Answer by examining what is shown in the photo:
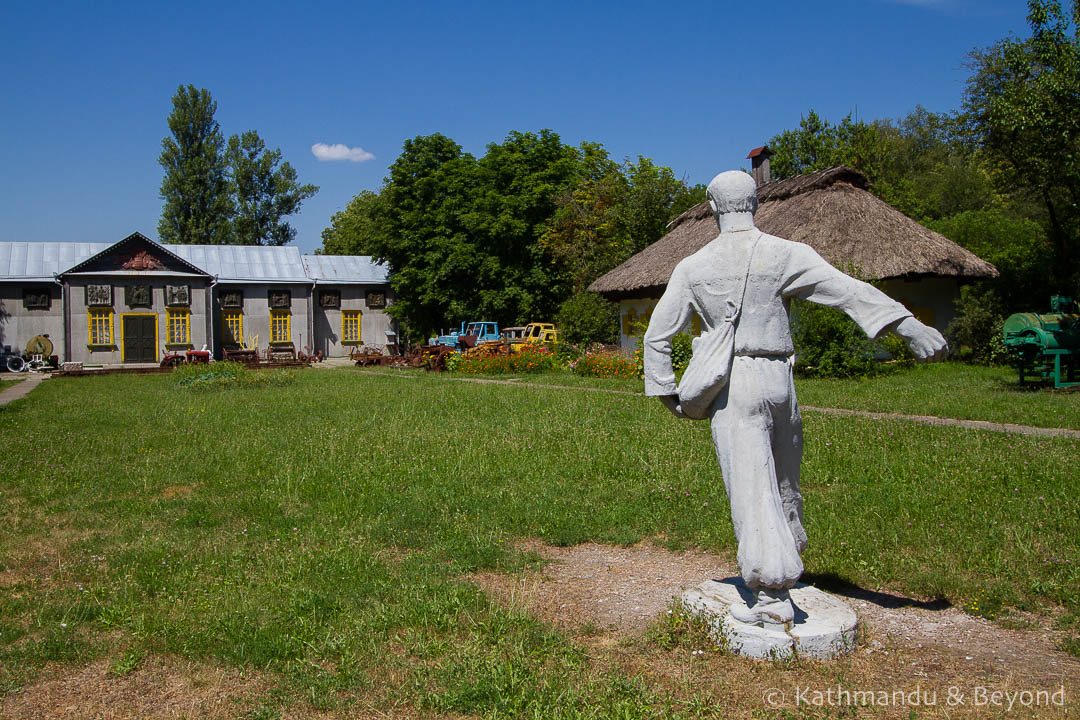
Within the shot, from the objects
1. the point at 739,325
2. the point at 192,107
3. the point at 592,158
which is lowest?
the point at 739,325

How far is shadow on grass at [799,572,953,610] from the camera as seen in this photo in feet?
14.7

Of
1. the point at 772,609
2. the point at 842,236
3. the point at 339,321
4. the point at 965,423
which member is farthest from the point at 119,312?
the point at 772,609

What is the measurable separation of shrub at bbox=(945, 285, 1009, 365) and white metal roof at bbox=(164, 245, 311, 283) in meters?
29.0

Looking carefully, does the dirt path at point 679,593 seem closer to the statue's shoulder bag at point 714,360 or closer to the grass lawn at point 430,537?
the grass lawn at point 430,537

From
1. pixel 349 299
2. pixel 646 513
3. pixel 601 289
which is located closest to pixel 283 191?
pixel 349 299

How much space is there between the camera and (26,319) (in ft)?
111

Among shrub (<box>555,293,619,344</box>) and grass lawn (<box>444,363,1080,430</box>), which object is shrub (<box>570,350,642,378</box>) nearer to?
grass lawn (<box>444,363,1080,430</box>)

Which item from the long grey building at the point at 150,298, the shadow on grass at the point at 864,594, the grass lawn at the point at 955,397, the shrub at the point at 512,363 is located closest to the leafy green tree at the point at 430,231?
the long grey building at the point at 150,298

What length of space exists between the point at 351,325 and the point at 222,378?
838 inches

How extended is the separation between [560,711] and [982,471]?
5.76 metres

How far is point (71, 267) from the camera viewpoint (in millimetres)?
33750

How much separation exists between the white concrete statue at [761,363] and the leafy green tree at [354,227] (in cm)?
3910

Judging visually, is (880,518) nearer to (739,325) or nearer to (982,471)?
(982,471)

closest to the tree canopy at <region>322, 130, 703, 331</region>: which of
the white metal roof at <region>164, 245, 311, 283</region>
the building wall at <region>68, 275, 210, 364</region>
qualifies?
the white metal roof at <region>164, 245, 311, 283</region>
